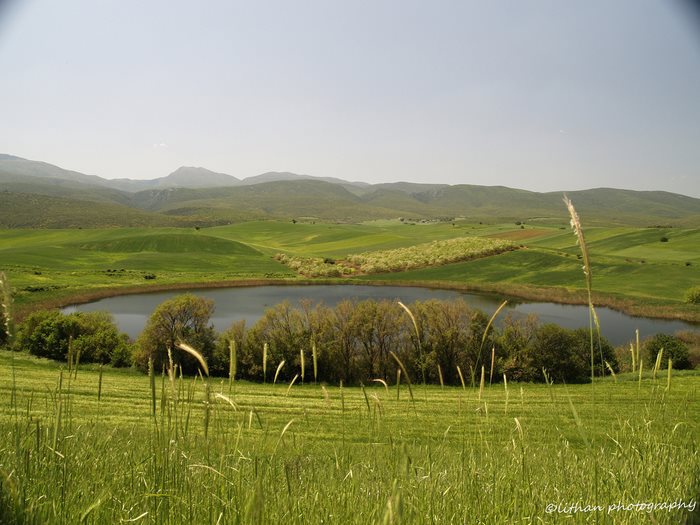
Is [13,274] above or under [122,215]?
under

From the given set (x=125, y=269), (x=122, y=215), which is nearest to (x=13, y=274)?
(x=125, y=269)

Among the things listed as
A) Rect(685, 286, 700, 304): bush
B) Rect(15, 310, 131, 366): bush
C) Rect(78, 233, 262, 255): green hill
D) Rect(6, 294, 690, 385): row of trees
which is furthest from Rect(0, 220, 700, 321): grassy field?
Rect(6, 294, 690, 385): row of trees

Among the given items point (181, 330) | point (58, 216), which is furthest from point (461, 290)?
point (58, 216)

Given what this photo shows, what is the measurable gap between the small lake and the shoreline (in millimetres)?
1129

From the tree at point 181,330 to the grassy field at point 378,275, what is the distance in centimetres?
2398

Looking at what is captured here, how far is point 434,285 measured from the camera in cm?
5584

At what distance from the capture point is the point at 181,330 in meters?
23.6

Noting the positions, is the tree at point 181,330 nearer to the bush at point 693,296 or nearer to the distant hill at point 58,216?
the bush at point 693,296

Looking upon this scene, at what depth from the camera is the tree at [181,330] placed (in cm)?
2323

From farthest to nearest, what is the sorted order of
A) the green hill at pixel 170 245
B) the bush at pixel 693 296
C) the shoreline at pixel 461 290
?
1. the green hill at pixel 170 245
2. the bush at pixel 693 296
3. the shoreline at pixel 461 290

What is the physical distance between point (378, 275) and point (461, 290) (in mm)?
14329

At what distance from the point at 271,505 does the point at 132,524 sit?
735mm

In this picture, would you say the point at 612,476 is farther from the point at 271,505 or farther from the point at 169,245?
the point at 169,245

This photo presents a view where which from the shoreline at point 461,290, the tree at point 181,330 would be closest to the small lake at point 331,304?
the shoreline at point 461,290
